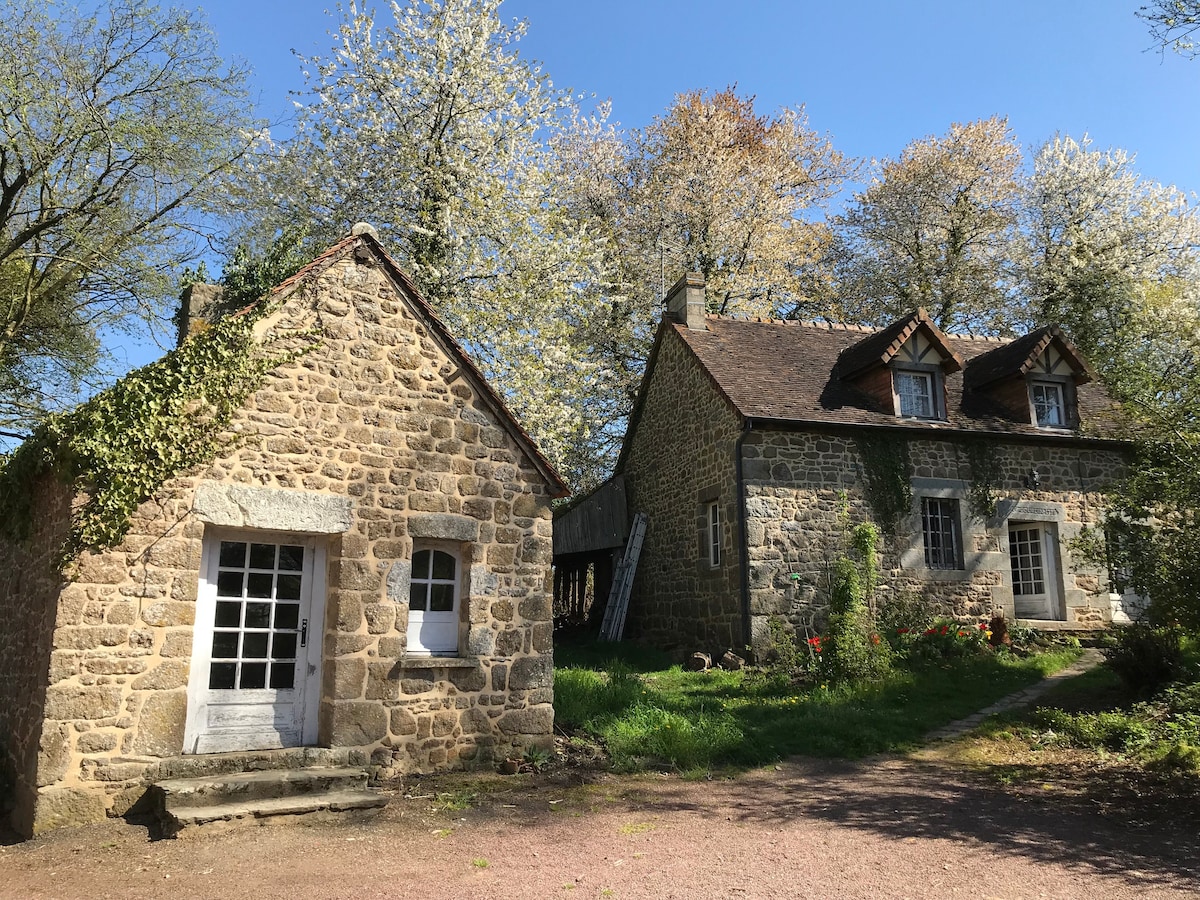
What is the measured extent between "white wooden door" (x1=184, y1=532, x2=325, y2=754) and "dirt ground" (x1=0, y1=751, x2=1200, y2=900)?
1.10 m

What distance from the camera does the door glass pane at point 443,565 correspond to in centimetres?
810

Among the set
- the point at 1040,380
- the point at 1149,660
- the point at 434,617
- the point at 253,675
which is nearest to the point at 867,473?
the point at 1040,380

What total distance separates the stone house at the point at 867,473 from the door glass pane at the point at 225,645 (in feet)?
26.1

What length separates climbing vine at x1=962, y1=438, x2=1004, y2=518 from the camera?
46.8 ft

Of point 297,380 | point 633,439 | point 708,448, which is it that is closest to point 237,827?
point 297,380

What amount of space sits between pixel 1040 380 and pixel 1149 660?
7149 mm

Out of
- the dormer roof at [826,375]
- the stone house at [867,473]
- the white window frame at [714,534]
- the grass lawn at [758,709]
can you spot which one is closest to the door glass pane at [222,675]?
the grass lawn at [758,709]

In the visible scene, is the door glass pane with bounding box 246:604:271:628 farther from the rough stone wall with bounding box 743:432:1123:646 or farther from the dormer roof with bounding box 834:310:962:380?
the dormer roof with bounding box 834:310:962:380

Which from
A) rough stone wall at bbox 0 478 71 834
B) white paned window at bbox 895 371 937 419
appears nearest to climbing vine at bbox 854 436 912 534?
white paned window at bbox 895 371 937 419

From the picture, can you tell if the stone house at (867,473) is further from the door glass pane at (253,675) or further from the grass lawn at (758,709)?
the door glass pane at (253,675)

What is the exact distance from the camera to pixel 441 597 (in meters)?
8.09

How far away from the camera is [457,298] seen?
15266 millimetres

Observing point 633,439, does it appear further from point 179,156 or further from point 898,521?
point 179,156

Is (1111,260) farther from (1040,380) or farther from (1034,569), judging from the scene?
(1034,569)
